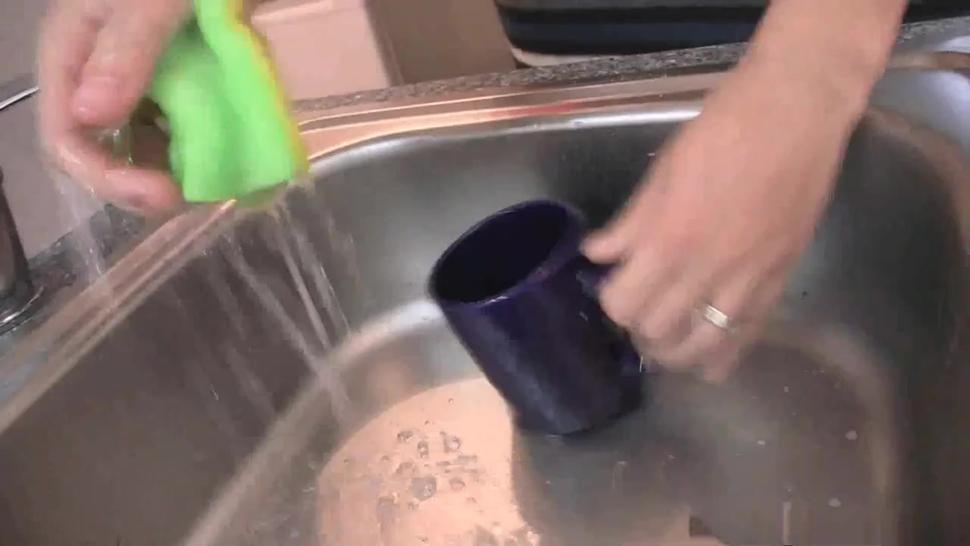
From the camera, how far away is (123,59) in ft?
1.43

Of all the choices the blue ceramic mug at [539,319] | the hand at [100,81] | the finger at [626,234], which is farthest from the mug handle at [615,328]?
the hand at [100,81]

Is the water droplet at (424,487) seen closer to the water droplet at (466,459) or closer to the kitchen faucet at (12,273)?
the water droplet at (466,459)

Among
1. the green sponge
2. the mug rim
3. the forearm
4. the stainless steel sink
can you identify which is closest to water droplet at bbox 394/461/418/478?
the stainless steel sink

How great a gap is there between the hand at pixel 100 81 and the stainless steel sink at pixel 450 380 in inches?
5.3

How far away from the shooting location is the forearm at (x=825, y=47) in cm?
40

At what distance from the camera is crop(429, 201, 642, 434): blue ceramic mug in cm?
54

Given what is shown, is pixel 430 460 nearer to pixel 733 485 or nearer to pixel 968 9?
pixel 733 485

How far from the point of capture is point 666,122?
613 mm

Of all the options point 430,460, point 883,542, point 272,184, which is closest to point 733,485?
point 883,542

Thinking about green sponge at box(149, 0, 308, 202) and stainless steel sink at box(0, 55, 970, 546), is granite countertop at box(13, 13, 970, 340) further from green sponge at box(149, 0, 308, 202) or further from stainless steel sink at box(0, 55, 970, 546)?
green sponge at box(149, 0, 308, 202)

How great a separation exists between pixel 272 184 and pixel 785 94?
0.24m

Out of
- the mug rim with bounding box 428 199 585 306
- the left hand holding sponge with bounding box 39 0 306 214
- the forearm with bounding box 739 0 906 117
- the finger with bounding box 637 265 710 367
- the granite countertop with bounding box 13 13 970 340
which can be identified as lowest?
the mug rim with bounding box 428 199 585 306

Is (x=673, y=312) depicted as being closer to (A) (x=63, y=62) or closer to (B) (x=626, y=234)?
(B) (x=626, y=234)

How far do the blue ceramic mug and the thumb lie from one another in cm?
19
